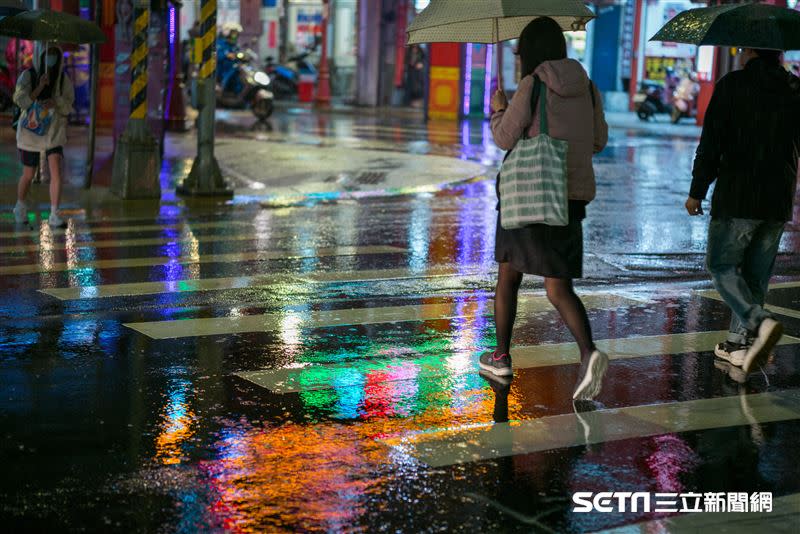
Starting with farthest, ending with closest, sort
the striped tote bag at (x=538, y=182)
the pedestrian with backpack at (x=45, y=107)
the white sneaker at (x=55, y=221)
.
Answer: the white sneaker at (x=55, y=221)
the pedestrian with backpack at (x=45, y=107)
the striped tote bag at (x=538, y=182)

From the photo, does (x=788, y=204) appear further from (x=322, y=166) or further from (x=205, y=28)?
(x=322, y=166)

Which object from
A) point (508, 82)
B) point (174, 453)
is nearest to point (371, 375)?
point (174, 453)

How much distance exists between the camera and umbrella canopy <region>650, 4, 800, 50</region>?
6.60m

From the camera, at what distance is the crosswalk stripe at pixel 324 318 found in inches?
296

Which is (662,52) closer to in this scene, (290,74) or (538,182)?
(290,74)

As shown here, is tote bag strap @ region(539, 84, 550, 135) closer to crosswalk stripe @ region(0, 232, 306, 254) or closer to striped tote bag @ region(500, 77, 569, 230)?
striped tote bag @ region(500, 77, 569, 230)

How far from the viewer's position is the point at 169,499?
A: 14.7ft

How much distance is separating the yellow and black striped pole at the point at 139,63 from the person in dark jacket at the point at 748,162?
923 cm

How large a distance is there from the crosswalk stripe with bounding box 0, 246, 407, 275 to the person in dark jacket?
471 cm

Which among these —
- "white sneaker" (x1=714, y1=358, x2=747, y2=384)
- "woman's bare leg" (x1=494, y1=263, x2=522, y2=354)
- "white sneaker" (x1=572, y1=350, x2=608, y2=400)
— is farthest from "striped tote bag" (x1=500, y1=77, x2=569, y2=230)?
"white sneaker" (x1=714, y1=358, x2=747, y2=384)

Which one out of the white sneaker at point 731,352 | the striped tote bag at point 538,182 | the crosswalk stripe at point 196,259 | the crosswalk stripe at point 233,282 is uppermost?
the striped tote bag at point 538,182

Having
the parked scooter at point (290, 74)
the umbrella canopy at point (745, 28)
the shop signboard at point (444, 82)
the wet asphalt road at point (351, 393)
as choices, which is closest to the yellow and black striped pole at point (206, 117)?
the wet asphalt road at point (351, 393)

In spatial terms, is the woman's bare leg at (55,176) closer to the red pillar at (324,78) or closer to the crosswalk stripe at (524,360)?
the crosswalk stripe at (524,360)

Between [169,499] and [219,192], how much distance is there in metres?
11.1
